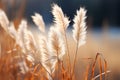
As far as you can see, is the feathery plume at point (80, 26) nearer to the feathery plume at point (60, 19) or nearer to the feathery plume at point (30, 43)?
the feathery plume at point (60, 19)

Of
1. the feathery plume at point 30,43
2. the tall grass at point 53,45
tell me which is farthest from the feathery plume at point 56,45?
the feathery plume at point 30,43

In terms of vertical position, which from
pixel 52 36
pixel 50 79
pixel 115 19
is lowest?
pixel 50 79

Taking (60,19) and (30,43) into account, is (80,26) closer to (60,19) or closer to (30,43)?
(60,19)

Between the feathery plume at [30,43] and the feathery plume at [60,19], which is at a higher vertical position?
the feathery plume at [60,19]

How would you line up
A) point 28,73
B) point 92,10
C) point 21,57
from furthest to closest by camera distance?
point 92,10
point 21,57
point 28,73

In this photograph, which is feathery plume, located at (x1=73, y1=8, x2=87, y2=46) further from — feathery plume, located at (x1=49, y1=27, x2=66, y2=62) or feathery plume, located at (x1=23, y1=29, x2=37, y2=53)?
feathery plume, located at (x1=23, y1=29, x2=37, y2=53)

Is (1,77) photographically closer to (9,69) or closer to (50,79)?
(9,69)

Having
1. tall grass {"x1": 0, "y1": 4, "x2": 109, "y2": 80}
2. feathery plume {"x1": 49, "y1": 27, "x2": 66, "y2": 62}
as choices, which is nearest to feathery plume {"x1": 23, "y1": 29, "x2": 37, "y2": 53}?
tall grass {"x1": 0, "y1": 4, "x2": 109, "y2": 80}

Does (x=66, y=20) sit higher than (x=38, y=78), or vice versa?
(x=66, y=20)

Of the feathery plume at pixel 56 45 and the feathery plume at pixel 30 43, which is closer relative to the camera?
the feathery plume at pixel 56 45

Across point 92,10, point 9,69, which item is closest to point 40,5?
point 92,10

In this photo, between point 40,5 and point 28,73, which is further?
point 40,5
